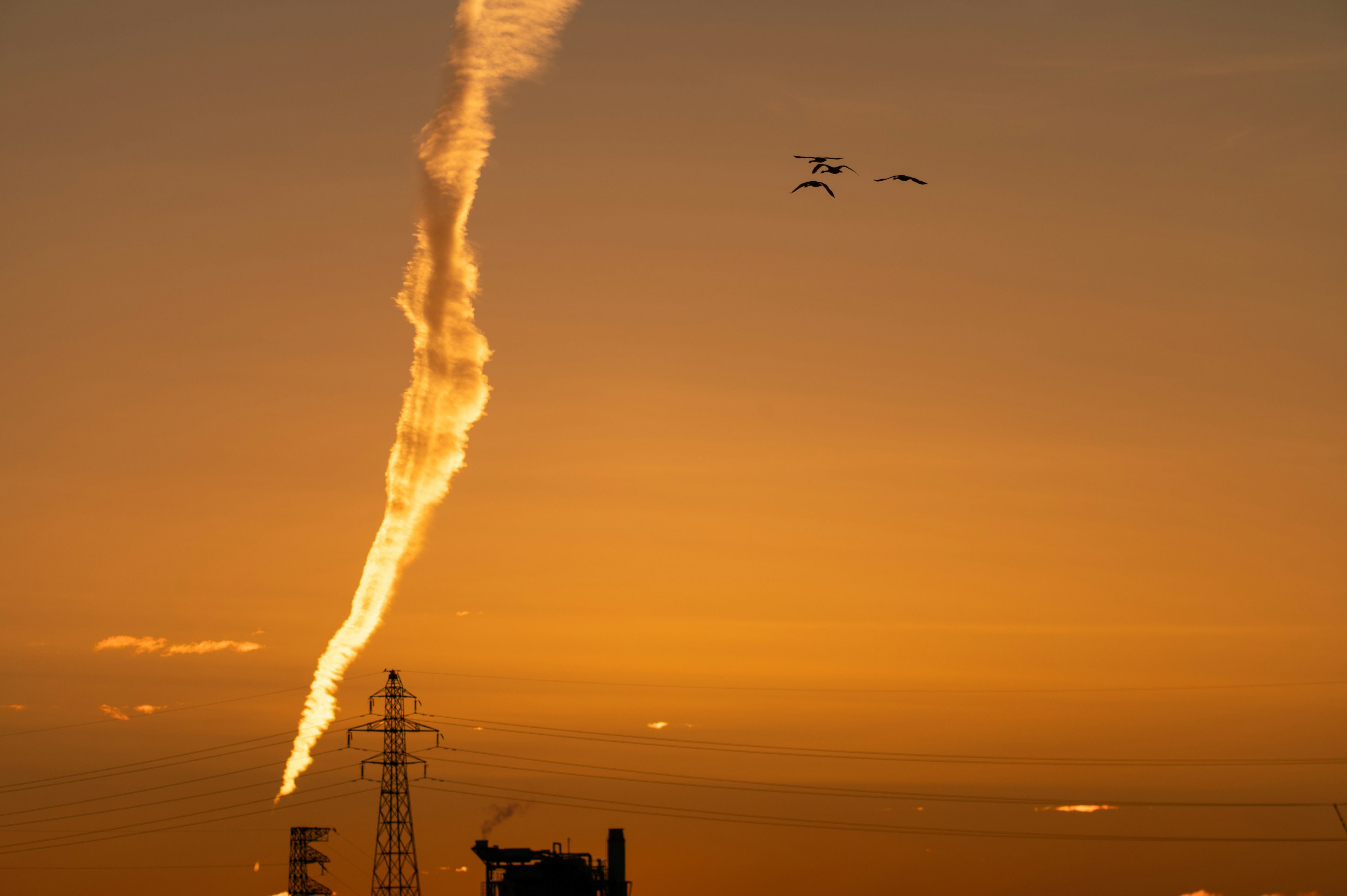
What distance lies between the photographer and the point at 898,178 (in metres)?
101

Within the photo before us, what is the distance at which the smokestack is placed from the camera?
164625 mm

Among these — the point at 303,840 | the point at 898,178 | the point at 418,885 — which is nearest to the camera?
the point at 898,178

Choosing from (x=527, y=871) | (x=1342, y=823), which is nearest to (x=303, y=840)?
(x=527, y=871)

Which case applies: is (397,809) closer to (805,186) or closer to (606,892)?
(606,892)

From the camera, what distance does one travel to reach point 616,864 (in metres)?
168

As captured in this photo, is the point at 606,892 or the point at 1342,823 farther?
the point at 606,892

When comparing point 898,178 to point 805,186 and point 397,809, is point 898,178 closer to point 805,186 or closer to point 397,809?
point 805,186

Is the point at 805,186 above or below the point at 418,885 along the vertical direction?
above

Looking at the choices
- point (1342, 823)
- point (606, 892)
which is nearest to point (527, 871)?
point (606, 892)

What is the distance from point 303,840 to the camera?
17975 centimetres

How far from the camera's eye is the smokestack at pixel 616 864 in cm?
16462

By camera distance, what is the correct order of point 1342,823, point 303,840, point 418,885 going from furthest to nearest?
point 303,840 → point 418,885 → point 1342,823

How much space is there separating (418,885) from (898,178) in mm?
80370

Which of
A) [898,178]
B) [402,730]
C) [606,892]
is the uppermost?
[898,178]
